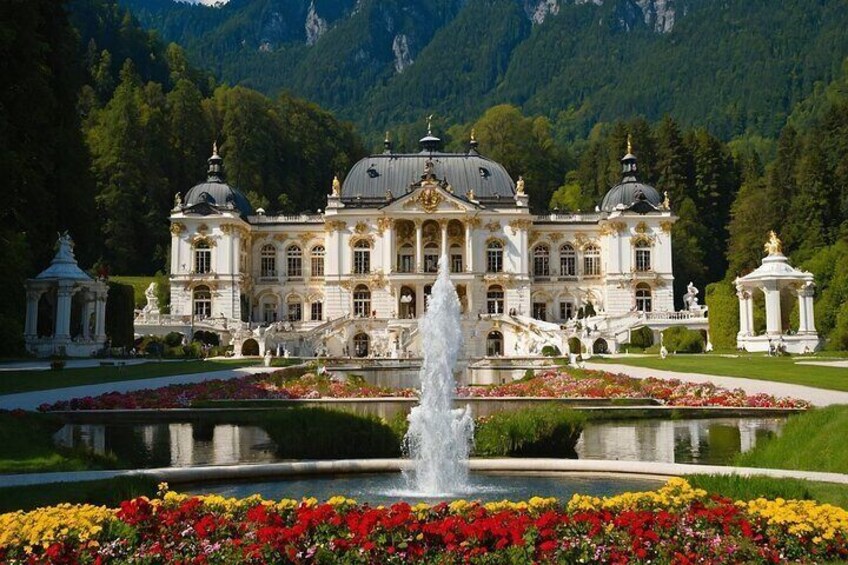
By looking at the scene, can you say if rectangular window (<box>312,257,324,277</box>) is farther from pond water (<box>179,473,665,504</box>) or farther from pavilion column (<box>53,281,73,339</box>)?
pond water (<box>179,473,665,504</box>)

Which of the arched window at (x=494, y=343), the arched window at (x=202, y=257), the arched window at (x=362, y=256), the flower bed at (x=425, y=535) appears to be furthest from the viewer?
the arched window at (x=362, y=256)

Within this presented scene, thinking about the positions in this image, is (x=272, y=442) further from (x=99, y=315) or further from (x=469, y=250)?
(x=469, y=250)

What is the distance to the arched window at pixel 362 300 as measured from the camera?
225ft

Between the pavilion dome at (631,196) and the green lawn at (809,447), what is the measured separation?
5465cm

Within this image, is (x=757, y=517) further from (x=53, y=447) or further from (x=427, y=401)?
(x=53, y=447)

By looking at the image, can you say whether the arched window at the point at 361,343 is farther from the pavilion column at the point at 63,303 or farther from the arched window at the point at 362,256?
the pavilion column at the point at 63,303

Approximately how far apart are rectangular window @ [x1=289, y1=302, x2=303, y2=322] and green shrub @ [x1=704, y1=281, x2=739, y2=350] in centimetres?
2891

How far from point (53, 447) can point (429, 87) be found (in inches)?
5979

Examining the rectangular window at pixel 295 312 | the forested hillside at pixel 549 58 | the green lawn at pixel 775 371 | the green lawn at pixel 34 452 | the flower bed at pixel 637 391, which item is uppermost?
the forested hillside at pixel 549 58

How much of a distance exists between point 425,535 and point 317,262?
6347 cm

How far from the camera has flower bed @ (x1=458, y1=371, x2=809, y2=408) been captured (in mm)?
21391

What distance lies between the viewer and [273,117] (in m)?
88.8

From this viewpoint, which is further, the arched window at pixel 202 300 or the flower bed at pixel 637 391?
the arched window at pixel 202 300

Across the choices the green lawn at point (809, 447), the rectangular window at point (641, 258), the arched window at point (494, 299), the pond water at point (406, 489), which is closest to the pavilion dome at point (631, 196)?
the rectangular window at point (641, 258)
